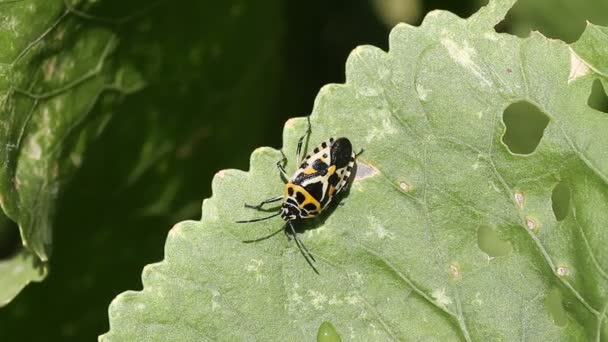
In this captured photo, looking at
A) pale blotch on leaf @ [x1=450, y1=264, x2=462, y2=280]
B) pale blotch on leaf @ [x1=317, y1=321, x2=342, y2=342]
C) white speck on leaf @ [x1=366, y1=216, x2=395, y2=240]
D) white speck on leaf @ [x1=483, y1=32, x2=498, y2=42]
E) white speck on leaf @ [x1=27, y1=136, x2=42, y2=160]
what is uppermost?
white speck on leaf @ [x1=27, y1=136, x2=42, y2=160]

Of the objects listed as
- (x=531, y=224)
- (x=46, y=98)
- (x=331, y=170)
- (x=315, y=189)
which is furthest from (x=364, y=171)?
(x=46, y=98)

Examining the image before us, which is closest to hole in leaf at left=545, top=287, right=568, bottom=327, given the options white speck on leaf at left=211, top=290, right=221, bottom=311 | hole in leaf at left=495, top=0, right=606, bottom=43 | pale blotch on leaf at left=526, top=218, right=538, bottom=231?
pale blotch on leaf at left=526, top=218, right=538, bottom=231

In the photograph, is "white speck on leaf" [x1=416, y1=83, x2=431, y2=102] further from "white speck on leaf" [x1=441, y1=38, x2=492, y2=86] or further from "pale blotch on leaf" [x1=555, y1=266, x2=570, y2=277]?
"pale blotch on leaf" [x1=555, y1=266, x2=570, y2=277]

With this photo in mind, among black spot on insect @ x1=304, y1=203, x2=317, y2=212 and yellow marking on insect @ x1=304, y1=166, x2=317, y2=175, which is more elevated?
yellow marking on insect @ x1=304, y1=166, x2=317, y2=175

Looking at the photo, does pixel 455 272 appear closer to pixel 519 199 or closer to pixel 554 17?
pixel 519 199

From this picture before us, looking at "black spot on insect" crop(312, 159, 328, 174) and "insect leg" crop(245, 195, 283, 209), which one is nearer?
"insect leg" crop(245, 195, 283, 209)

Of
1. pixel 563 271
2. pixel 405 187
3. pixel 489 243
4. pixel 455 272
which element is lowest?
pixel 489 243

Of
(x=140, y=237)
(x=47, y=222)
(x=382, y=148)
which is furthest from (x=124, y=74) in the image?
(x=382, y=148)

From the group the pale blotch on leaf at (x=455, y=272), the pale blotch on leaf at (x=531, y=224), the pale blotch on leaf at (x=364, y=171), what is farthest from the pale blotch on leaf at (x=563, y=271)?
the pale blotch on leaf at (x=364, y=171)
